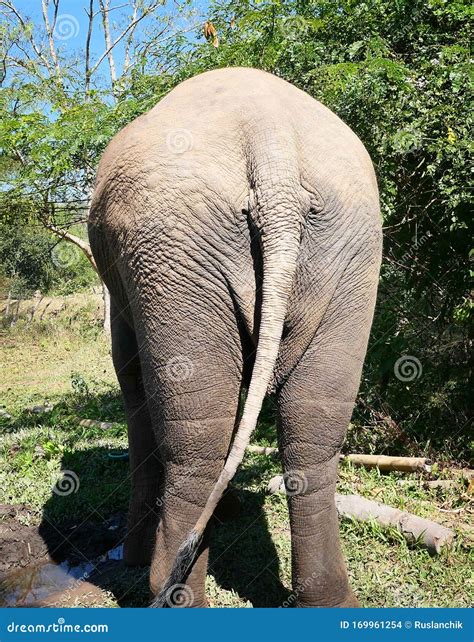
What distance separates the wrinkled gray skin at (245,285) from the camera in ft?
9.46

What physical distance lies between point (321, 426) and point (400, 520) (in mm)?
1812

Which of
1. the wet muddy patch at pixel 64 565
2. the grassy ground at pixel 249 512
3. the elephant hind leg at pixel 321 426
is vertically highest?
the elephant hind leg at pixel 321 426

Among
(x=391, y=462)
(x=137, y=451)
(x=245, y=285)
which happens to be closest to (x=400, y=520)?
(x=391, y=462)

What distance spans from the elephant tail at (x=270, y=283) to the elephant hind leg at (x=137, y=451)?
1.52 meters

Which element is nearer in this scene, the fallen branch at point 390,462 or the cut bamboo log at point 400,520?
the cut bamboo log at point 400,520

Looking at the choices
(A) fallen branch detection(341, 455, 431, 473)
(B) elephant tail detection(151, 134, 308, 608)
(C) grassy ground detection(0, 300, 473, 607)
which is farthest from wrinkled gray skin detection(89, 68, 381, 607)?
(A) fallen branch detection(341, 455, 431, 473)

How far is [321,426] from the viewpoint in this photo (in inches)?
125

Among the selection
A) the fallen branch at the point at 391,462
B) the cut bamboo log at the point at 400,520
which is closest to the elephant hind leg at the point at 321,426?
the cut bamboo log at the point at 400,520

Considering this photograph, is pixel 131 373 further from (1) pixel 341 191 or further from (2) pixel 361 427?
(2) pixel 361 427

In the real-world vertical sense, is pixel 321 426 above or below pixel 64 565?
above

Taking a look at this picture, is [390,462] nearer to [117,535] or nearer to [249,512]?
[249,512]

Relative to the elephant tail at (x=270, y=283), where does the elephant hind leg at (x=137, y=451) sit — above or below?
below

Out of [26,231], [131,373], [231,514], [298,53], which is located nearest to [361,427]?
[231,514]

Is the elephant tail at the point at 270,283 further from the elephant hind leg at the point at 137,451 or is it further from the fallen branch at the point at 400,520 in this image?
the fallen branch at the point at 400,520
